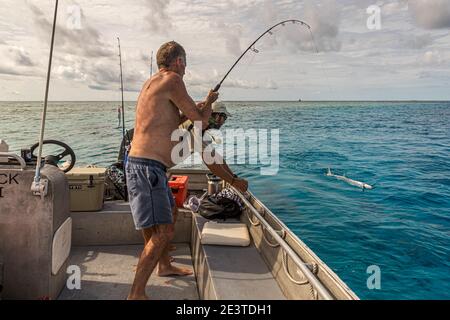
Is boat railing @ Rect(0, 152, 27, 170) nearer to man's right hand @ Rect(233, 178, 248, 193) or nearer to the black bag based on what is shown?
man's right hand @ Rect(233, 178, 248, 193)

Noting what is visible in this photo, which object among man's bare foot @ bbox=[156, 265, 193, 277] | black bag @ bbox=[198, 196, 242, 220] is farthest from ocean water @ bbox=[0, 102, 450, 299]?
man's bare foot @ bbox=[156, 265, 193, 277]

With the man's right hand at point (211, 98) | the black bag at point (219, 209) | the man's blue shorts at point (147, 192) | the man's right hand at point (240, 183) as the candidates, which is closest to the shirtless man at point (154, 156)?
the man's blue shorts at point (147, 192)

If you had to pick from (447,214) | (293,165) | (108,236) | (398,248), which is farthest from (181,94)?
(293,165)

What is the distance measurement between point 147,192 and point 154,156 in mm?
272

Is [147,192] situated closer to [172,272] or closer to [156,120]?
[156,120]

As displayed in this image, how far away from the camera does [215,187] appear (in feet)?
17.5

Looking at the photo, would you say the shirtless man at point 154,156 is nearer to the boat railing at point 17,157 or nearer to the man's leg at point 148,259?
the man's leg at point 148,259

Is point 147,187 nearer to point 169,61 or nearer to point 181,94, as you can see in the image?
point 181,94

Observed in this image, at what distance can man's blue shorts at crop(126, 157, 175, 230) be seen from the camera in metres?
2.81

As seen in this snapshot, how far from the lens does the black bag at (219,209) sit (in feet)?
14.5

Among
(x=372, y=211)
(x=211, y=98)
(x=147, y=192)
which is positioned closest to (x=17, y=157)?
(x=147, y=192)

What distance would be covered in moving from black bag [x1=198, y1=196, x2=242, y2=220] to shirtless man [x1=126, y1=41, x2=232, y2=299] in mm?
1576

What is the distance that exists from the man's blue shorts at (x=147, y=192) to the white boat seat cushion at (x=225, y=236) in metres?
0.96

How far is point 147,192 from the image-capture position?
282 cm
